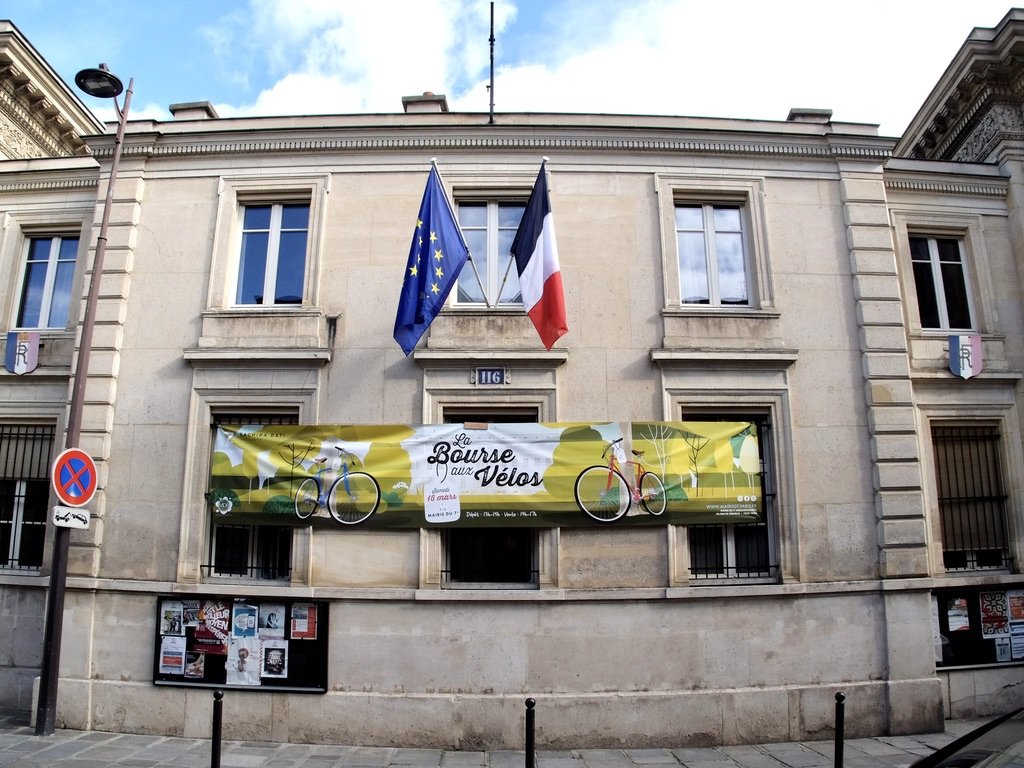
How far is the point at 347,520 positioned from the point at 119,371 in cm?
407

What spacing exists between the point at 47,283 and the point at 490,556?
8.71m

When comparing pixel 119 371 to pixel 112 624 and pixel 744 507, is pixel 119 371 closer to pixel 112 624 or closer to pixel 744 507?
pixel 112 624

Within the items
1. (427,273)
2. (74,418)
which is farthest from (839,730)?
(74,418)

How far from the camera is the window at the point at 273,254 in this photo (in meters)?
10.1

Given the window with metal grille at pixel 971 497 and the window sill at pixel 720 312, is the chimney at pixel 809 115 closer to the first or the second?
the window sill at pixel 720 312

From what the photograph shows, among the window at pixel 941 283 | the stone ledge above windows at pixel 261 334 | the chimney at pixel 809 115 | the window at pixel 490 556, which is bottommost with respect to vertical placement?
the window at pixel 490 556

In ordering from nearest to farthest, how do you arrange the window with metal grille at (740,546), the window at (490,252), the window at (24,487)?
1. the window with metal grille at (740,546)
2. the window at (490,252)
3. the window at (24,487)

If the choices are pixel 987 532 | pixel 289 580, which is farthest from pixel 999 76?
pixel 289 580

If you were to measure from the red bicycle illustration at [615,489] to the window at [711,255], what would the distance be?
2.68 meters

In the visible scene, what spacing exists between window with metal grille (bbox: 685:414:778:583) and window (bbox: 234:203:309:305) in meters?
6.82

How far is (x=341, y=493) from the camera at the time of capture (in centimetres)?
907

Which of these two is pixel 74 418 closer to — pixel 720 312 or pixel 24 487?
pixel 24 487

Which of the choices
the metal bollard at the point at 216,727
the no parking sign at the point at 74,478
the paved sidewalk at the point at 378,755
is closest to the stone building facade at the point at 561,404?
the paved sidewalk at the point at 378,755

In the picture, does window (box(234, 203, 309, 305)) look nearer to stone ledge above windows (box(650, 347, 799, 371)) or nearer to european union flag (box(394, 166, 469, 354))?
european union flag (box(394, 166, 469, 354))
